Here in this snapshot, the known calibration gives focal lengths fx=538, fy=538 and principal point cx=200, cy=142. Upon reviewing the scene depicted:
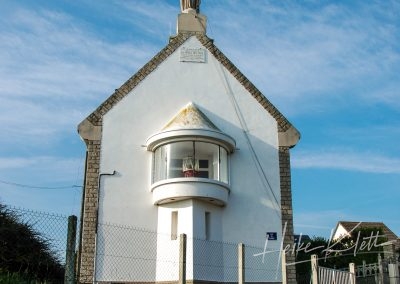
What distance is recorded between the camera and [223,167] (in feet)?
57.1

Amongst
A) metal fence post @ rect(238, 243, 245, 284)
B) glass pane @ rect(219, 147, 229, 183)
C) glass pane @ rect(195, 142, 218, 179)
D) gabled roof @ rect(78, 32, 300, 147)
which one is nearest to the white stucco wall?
gabled roof @ rect(78, 32, 300, 147)

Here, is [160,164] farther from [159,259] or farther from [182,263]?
[182,263]

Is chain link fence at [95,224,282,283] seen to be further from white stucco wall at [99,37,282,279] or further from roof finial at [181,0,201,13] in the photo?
roof finial at [181,0,201,13]

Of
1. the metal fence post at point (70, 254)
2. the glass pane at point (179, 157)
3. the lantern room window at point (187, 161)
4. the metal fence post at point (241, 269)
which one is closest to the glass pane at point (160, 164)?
the lantern room window at point (187, 161)

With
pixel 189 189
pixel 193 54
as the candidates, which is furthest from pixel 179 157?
pixel 193 54

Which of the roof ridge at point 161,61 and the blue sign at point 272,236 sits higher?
the roof ridge at point 161,61

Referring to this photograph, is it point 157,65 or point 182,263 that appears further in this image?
point 157,65

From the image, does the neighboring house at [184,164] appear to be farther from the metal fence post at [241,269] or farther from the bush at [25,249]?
the metal fence post at [241,269]

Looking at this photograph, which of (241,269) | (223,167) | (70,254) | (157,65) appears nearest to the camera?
(70,254)

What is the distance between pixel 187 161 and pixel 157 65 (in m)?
3.72

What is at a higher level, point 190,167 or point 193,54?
point 193,54

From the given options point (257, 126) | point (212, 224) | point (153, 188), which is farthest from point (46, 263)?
point (257, 126)

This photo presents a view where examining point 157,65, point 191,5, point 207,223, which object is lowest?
point 207,223

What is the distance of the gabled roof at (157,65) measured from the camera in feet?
58.0
